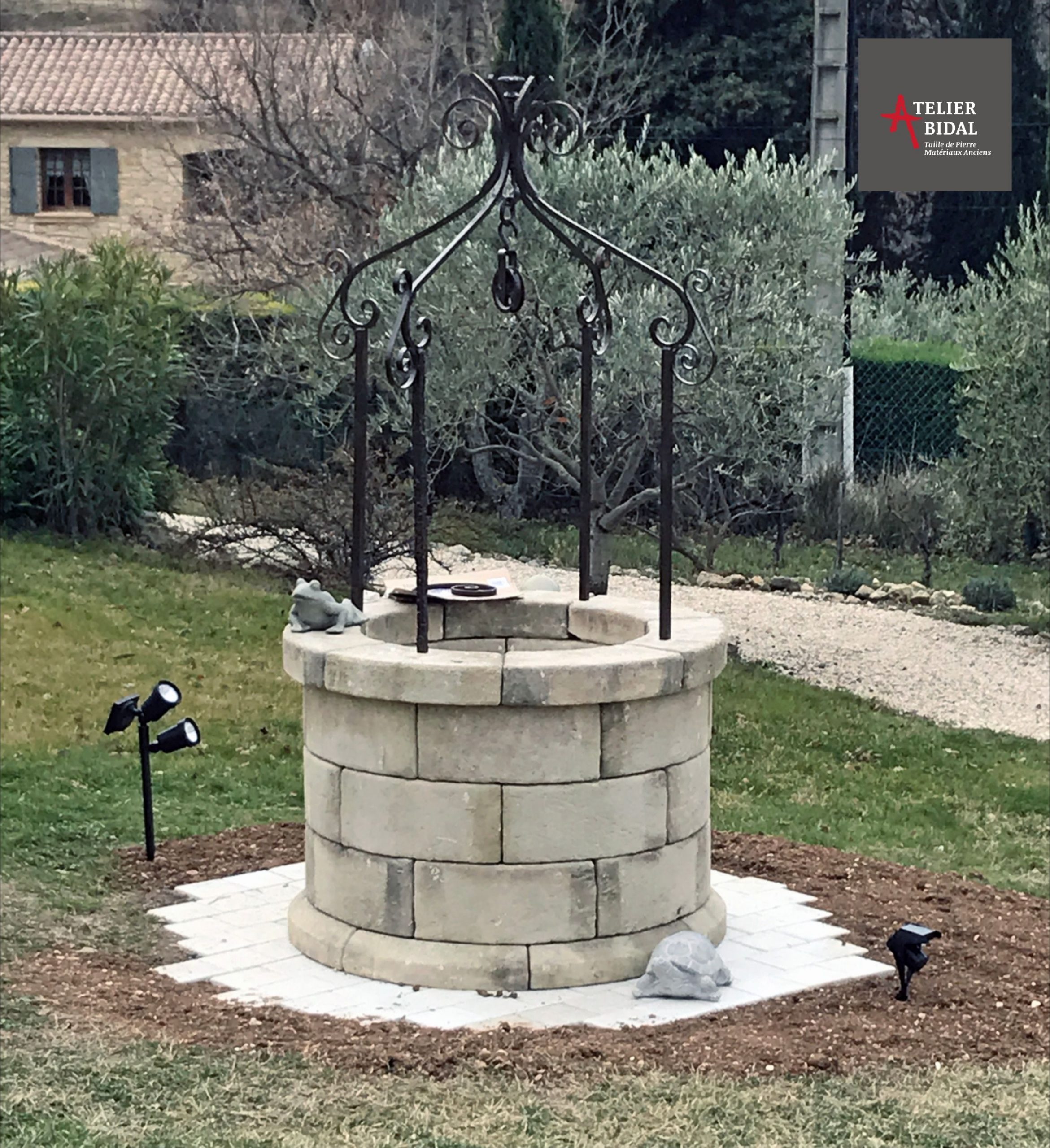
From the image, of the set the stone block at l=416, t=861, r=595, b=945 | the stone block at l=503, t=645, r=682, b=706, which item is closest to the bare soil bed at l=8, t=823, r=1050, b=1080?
the stone block at l=416, t=861, r=595, b=945

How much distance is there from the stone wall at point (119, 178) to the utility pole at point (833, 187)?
11852 mm

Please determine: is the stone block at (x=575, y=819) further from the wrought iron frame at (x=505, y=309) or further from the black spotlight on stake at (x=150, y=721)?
the black spotlight on stake at (x=150, y=721)

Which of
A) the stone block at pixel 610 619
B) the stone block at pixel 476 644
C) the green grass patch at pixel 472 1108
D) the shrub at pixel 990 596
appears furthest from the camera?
the shrub at pixel 990 596

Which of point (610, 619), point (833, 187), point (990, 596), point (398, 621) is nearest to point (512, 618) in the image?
point (610, 619)

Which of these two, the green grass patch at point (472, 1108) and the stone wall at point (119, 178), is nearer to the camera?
the green grass patch at point (472, 1108)

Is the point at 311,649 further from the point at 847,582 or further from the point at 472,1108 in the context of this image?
the point at 847,582

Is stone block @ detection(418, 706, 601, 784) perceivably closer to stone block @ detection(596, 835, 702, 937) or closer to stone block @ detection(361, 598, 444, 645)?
stone block @ detection(596, 835, 702, 937)

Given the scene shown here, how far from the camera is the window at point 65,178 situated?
26.8m

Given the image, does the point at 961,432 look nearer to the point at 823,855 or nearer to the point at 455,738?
the point at 823,855

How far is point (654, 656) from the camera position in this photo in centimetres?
606

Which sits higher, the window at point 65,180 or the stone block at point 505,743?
the window at point 65,180

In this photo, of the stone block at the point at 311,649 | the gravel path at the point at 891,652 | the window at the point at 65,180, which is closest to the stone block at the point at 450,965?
the stone block at the point at 311,649

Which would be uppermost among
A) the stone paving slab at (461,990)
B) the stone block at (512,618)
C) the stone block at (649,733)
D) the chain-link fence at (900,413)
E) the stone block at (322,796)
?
the chain-link fence at (900,413)

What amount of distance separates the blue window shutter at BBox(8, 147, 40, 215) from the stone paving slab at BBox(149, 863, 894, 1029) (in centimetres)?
2153
